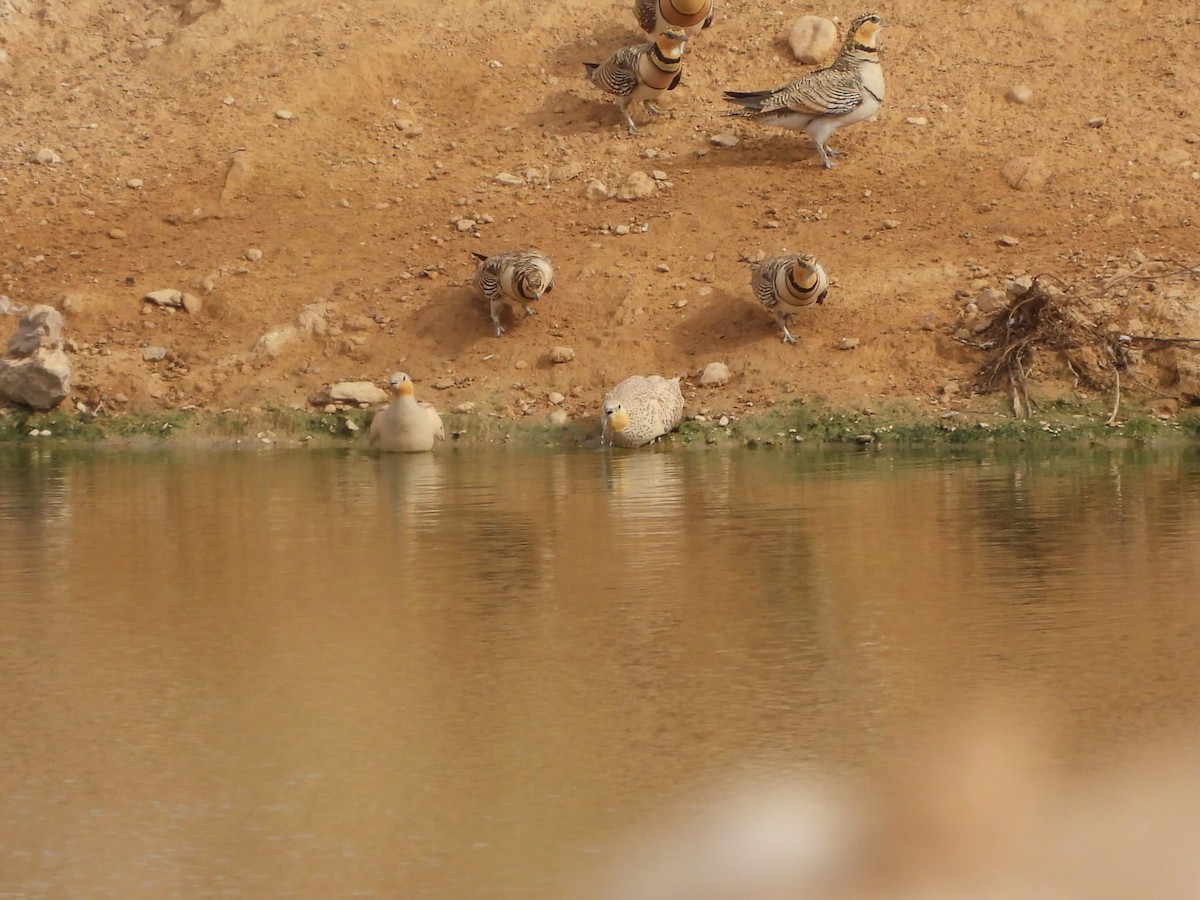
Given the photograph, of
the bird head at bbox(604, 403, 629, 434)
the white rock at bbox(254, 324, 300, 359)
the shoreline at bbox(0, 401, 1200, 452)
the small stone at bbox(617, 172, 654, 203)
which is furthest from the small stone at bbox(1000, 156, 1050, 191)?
the white rock at bbox(254, 324, 300, 359)

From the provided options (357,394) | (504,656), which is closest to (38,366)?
(357,394)

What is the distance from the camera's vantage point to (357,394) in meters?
14.3

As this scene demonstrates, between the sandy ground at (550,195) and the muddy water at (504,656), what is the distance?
4.03 m

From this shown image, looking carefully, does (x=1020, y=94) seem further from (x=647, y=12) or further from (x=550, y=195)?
(x=550, y=195)

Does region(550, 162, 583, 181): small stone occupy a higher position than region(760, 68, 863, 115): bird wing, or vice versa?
region(760, 68, 863, 115): bird wing

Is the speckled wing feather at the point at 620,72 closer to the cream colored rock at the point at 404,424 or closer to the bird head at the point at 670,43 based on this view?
the bird head at the point at 670,43

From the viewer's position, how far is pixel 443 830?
14.5ft

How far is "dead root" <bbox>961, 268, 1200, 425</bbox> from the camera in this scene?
13.4 meters

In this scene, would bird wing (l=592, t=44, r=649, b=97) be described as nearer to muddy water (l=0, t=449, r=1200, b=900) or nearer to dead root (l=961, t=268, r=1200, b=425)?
dead root (l=961, t=268, r=1200, b=425)

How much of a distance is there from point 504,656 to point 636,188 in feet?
36.0

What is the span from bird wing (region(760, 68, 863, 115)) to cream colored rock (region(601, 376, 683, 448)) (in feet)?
13.3

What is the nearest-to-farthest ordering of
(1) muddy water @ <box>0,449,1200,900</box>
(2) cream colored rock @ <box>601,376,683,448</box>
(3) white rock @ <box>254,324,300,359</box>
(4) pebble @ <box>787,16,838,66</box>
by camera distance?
(1) muddy water @ <box>0,449,1200,900</box> → (2) cream colored rock @ <box>601,376,683,448</box> → (3) white rock @ <box>254,324,300,359</box> → (4) pebble @ <box>787,16,838,66</box>

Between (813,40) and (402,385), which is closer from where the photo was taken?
(402,385)

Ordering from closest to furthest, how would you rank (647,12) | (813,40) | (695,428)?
(695,428), (647,12), (813,40)
